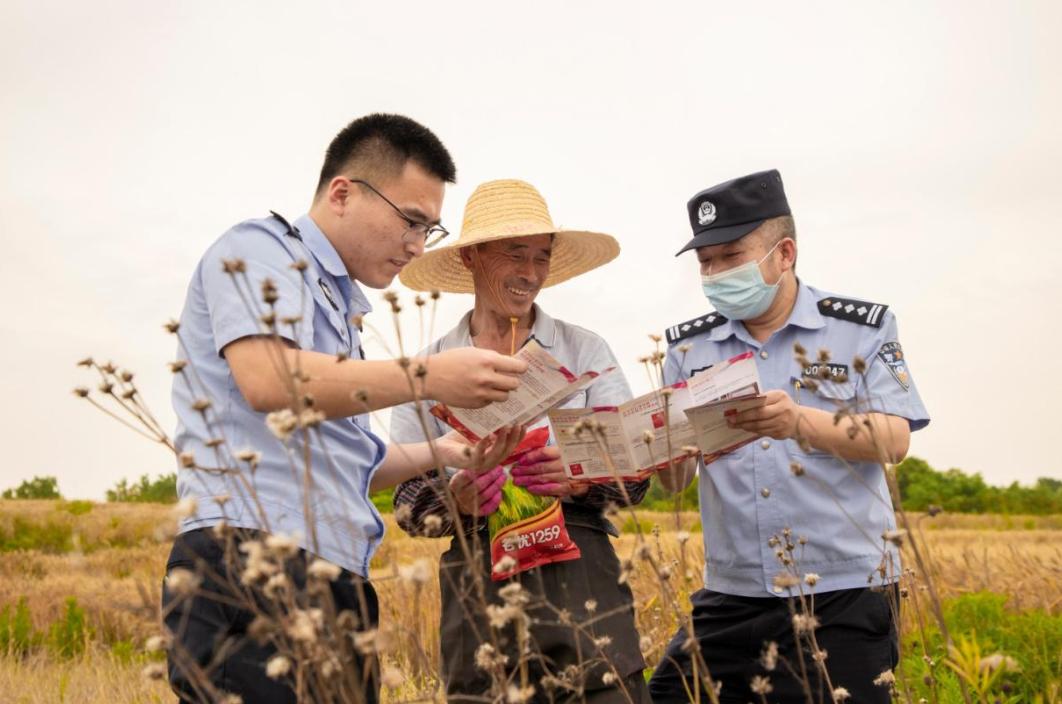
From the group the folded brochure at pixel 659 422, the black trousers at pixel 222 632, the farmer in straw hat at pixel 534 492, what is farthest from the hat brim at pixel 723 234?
the black trousers at pixel 222 632

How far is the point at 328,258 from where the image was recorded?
11.8 feet

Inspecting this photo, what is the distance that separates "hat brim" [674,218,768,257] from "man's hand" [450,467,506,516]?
1449 mm

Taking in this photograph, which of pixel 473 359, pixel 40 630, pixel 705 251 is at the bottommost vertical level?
pixel 40 630

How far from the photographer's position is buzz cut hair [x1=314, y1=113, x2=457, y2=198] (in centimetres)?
394

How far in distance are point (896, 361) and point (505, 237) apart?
5.72 feet

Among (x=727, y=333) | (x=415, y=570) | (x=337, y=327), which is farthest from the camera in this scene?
(x=727, y=333)

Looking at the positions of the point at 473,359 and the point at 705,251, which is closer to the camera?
the point at 473,359

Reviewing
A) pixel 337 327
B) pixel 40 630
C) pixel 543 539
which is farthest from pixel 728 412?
pixel 40 630

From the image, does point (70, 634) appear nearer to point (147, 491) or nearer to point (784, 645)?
point (784, 645)

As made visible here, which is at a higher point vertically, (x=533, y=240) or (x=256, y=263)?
(x=533, y=240)

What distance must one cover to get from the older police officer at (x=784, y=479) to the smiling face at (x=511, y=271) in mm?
728

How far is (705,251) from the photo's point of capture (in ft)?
15.5

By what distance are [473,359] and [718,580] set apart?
1.91 meters

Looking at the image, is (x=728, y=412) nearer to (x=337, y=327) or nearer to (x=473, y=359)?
(x=473, y=359)
